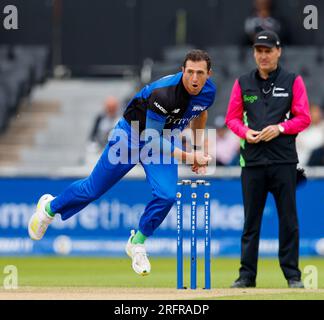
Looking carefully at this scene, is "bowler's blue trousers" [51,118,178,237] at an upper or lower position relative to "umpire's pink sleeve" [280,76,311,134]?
lower

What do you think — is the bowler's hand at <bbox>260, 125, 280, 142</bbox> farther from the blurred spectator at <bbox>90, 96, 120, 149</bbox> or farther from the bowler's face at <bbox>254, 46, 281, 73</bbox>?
the blurred spectator at <bbox>90, 96, 120, 149</bbox>

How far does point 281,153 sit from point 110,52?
1289 cm

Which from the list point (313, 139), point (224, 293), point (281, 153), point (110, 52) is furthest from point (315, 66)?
point (224, 293)

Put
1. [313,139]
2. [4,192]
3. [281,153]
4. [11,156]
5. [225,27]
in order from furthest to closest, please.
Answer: [225,27] < [11,156] < [313,139] < [4,192] < [281,153]

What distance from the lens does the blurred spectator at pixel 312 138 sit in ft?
60.3

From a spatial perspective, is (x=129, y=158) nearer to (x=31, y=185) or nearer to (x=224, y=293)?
(x=224, y=293)

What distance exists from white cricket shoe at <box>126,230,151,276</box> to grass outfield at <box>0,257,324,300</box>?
80cm

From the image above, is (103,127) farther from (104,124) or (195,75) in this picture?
(195,75)

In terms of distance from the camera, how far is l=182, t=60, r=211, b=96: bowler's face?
36.2ft

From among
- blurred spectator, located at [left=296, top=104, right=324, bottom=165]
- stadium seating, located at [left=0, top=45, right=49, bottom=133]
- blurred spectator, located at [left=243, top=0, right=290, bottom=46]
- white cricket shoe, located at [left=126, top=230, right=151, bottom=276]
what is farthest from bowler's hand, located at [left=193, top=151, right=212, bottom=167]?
stadium seating, located at [left=0, top=45, right=49, bottom=133]

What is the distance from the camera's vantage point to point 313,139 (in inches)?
731

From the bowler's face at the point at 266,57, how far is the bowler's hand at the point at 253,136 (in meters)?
0.67

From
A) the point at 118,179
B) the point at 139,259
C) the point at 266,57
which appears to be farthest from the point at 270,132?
the point at 139,259

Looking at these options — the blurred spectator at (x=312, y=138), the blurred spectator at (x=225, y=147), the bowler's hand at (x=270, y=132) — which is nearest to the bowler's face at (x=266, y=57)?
the bowler's hand at (x=270, y=132)
